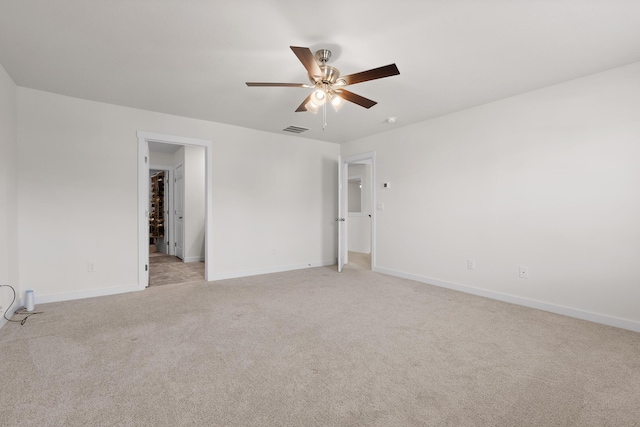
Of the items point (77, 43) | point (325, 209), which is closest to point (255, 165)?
point (325, 209)

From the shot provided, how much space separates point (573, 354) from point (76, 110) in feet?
18.1

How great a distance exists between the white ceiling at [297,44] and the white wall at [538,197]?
1.18ft

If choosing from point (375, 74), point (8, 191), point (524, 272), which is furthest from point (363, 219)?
point (8, 191)

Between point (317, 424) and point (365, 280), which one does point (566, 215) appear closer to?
point (365, 280)

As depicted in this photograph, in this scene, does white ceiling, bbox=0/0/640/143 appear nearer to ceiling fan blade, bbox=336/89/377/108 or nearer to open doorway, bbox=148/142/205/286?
ceiling fan blade, bbox=336/89/377/108

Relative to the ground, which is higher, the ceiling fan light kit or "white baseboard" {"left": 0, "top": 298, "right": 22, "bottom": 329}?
the ceiling fan light kit

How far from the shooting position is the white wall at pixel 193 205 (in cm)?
625

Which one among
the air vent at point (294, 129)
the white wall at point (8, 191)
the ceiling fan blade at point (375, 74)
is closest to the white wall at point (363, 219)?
the air vent at point (294, 129)

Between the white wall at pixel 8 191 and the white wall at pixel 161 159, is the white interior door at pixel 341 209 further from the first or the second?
the white wall at pixel 161 159

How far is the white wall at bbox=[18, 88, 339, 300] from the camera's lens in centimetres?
340

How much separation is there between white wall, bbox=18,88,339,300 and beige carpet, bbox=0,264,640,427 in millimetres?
572

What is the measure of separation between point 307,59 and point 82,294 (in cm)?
379

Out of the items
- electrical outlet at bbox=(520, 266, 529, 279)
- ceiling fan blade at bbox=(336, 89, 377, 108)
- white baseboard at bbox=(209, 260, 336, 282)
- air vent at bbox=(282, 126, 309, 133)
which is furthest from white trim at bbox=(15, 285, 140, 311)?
electrical outlet at bbox=(520, 266, 529, 279)

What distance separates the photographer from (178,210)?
681cm
